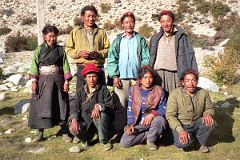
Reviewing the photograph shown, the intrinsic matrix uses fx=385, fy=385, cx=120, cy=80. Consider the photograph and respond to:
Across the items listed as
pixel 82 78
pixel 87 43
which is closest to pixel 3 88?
pixel 82 78

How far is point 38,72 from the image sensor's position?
4.80 metres

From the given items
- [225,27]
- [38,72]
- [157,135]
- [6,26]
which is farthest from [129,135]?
[6,26]

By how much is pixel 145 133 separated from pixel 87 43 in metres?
1.30

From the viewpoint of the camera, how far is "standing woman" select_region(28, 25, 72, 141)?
4.72m

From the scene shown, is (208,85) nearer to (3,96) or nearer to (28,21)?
(3,96)

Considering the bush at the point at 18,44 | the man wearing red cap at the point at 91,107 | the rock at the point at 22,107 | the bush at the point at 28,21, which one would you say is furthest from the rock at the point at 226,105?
the bush at the point at 28,21

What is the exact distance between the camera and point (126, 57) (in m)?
4.64

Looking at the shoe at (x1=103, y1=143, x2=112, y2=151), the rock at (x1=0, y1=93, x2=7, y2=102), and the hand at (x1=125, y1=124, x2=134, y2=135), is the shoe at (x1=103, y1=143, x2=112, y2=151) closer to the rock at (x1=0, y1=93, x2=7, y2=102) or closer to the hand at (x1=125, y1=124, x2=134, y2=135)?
the hand at (x1=125, y1=124, x2=134, y2=135)

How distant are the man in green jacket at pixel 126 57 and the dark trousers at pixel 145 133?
0.53 metres

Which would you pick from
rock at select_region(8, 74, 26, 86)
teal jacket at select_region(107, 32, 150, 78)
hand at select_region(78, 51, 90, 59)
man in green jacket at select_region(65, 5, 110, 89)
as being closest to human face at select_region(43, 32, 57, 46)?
man in green jacket at select_region(65, 5, 110, 89)

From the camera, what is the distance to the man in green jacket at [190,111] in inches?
167

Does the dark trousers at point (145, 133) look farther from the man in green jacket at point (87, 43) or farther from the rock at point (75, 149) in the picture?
the man in green jacket at point (87, 43)

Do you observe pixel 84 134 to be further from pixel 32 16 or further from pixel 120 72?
pixel 32 16

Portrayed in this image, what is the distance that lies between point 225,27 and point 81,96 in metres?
14.2
